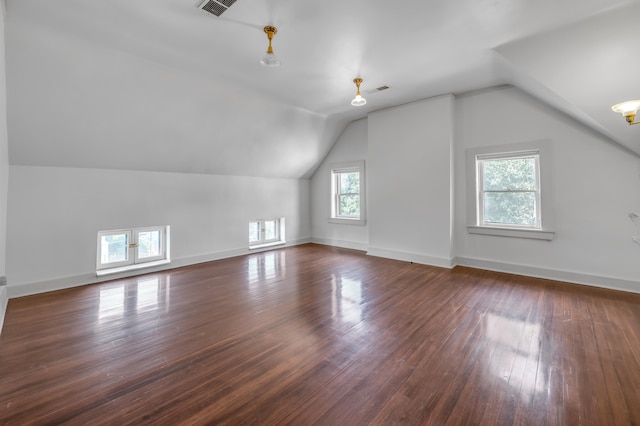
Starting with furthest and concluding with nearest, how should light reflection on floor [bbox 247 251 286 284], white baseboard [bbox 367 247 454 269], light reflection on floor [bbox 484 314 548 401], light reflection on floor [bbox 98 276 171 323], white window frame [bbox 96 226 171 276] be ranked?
white baseboard [bbox 367 247 454 269] → light reflection on floor [bbox 247 251 286 284] → white window frame [bbox 96 226 171 276] → light reflection on floor [bbox 98 276 171 323] → light reflection on floor [bbox 484 314 548 401]

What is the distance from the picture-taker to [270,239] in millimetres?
6344

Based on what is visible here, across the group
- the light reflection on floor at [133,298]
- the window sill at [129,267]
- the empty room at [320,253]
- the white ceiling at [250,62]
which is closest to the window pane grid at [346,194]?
the empty room at [320,253]

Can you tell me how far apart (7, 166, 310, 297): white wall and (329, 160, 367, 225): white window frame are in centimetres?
170

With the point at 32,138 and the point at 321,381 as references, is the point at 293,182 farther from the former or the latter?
the point at 321,381

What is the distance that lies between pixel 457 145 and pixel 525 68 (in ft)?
5.56

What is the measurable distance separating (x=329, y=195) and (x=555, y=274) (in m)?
4.39

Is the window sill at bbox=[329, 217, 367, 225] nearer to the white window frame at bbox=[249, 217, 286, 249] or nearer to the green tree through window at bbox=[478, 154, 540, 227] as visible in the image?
the white window frame at bbox=[249, 217, 286, 249]

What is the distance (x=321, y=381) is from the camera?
178 centimetres

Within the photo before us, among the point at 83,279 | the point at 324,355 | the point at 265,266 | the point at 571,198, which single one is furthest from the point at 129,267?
the point at 571,198

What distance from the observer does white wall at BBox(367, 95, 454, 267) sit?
448 cm

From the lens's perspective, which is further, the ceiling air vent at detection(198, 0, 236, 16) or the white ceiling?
the white ceiling

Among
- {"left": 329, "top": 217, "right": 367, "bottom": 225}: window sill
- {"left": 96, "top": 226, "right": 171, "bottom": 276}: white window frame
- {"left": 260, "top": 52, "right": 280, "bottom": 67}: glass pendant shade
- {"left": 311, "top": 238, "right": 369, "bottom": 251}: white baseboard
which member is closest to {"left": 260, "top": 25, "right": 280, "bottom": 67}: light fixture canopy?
{"left": 260, "top": 52, "right": 280, "bottom": 67}: glass pendant shade

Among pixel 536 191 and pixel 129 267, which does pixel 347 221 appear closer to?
pixel 536 191

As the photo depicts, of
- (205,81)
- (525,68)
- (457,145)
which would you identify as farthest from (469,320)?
(205,81)
